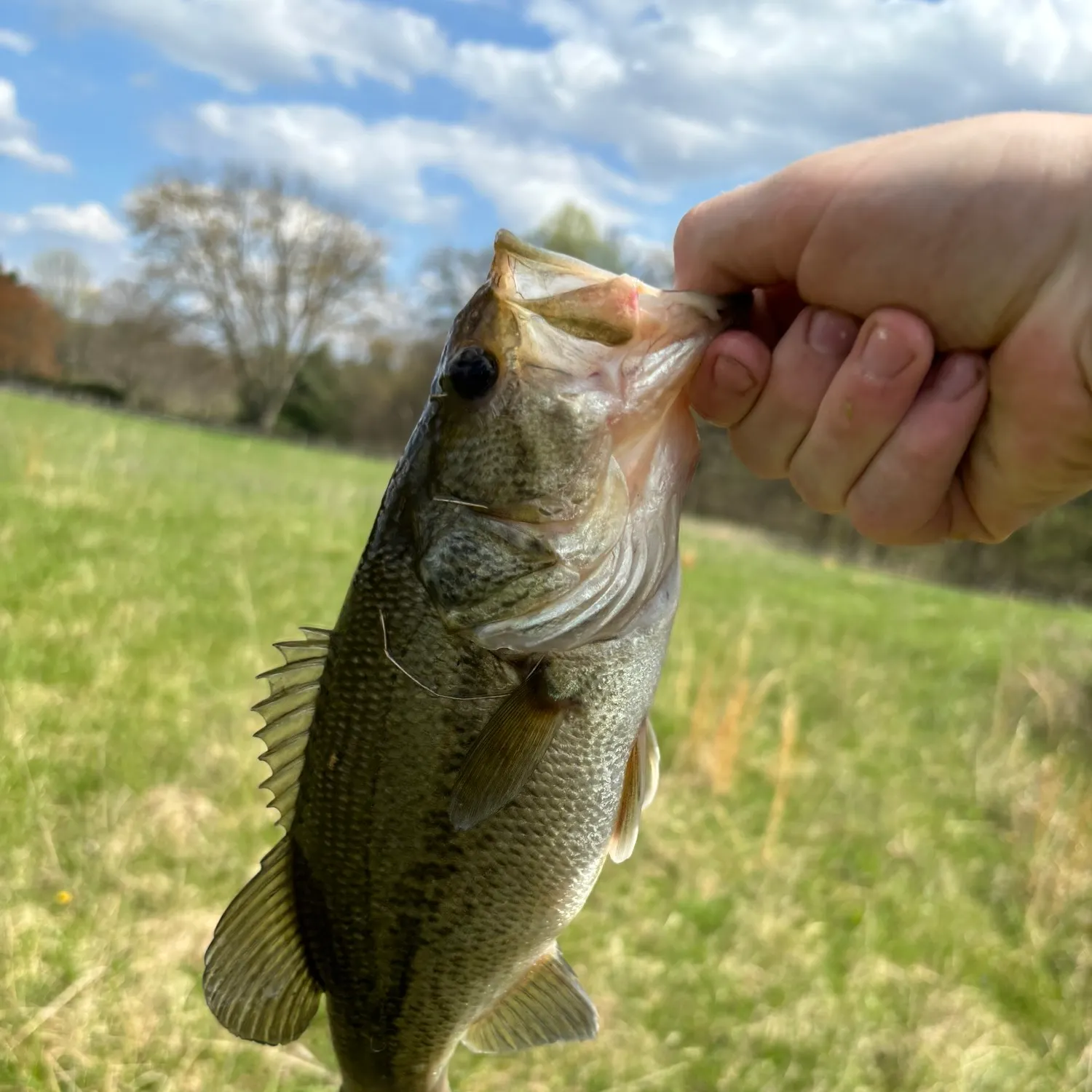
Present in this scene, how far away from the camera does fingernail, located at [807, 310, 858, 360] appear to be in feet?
6.03

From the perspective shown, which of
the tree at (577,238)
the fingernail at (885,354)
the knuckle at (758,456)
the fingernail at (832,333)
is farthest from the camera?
the tree at (577,238)

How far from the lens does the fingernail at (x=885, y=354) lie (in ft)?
5.67

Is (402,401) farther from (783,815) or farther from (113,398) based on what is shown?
(783,815)

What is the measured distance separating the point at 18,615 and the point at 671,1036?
492cm

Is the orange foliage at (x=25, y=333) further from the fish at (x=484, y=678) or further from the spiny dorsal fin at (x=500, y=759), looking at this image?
the spiny dorsal fin at (x=500, y=759)

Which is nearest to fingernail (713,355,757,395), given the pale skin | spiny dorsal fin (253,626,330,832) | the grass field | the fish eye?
the pale skin

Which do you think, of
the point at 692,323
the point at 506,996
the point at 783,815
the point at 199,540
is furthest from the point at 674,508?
the point at 199,540

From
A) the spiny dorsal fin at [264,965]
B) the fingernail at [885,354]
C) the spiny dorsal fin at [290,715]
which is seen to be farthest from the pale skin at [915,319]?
the spiny dorsal fin at [264,965]

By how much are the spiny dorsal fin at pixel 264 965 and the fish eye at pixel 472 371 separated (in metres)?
0.96

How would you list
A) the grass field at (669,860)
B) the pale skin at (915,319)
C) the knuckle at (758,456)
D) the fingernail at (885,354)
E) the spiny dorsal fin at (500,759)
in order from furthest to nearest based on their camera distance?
the grass field at (669,860) < the knuckle at (758,456) < the fingernail at (885,354) < the pale skin at (915,319) < the spiny dorsal fin at (500,759)

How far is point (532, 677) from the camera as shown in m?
1.60

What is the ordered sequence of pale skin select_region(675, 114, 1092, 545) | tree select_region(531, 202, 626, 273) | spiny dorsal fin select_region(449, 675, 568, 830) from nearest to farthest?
spiny dorsal fin select_region(449, 675, 568, 830) → pale skin select_region(675, 114, 1092, 545) → tree select_region(531, 202, 626, 273)

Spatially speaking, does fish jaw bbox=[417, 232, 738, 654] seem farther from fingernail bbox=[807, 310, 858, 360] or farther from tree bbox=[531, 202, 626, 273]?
tree bbox=[531, 202, 626, 273]

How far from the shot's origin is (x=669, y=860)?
5336mm
